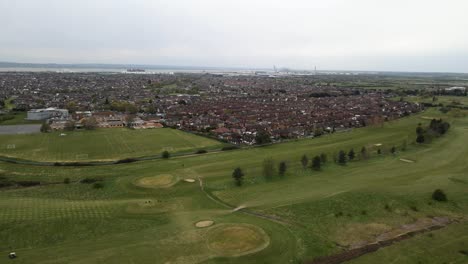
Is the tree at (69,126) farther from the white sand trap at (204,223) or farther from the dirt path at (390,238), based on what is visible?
the dirt path at (390,238)

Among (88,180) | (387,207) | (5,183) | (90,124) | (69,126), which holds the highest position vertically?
(90,124)

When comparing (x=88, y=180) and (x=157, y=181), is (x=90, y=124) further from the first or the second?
(x=157, y=181)

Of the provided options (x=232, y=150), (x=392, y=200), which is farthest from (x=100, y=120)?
(x=392, y=200)

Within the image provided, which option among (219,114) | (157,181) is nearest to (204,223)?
(157,181)

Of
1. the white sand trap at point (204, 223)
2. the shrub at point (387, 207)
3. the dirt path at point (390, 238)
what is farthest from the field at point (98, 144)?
A: the dirt path at point (390, 238)

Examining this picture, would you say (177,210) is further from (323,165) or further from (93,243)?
(323,165)

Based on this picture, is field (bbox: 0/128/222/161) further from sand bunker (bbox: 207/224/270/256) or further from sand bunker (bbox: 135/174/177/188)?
sand bunker (bbox: 207/224/270/256)
